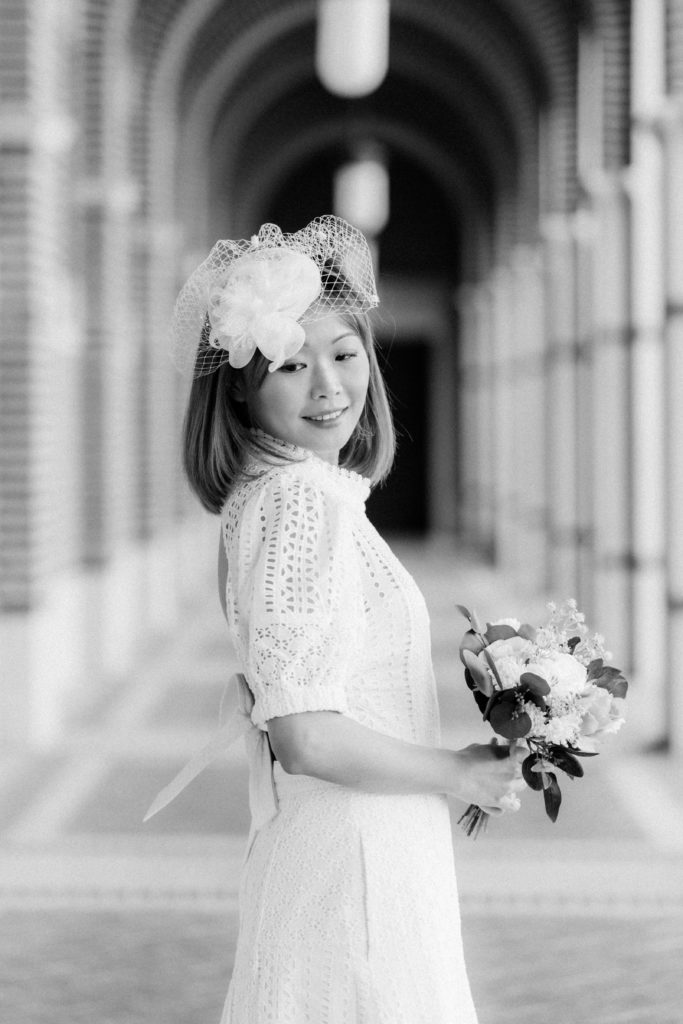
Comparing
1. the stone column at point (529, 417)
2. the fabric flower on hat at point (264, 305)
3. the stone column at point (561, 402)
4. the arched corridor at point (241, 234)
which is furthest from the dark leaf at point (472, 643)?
the stone column at point (529, 417)

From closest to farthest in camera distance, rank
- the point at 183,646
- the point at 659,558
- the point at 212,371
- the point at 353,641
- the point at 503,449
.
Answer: the point at 353,641 → the point at 212,371 → the point at 659,558 → the point at 183,646 → the point at 503,449

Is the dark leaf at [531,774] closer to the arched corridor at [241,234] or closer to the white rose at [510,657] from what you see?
the white rose at [510,657]

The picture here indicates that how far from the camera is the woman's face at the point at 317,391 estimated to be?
6.64 feet

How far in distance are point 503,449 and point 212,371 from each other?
1756 centimetres

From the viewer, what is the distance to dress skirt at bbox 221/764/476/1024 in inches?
75.0

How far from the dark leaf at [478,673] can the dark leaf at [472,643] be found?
1 cm

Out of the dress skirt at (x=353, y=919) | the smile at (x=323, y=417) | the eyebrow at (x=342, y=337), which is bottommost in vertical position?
the dress skirt at (x=353, y=919)

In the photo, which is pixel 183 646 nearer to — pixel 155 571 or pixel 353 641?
pixel 155 571

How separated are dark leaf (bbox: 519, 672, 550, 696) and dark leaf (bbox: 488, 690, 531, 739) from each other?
0.03m

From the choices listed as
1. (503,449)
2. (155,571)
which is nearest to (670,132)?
(155,571)

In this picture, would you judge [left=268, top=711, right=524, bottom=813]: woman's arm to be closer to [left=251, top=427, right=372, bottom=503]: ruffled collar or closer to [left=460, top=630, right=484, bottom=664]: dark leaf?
[left=460, top=630, right=484, bottom=664]: dark leaf

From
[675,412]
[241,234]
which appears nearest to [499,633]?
[675,412]

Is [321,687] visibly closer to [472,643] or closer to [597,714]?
[472,643]

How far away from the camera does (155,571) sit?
13016 millimetres
